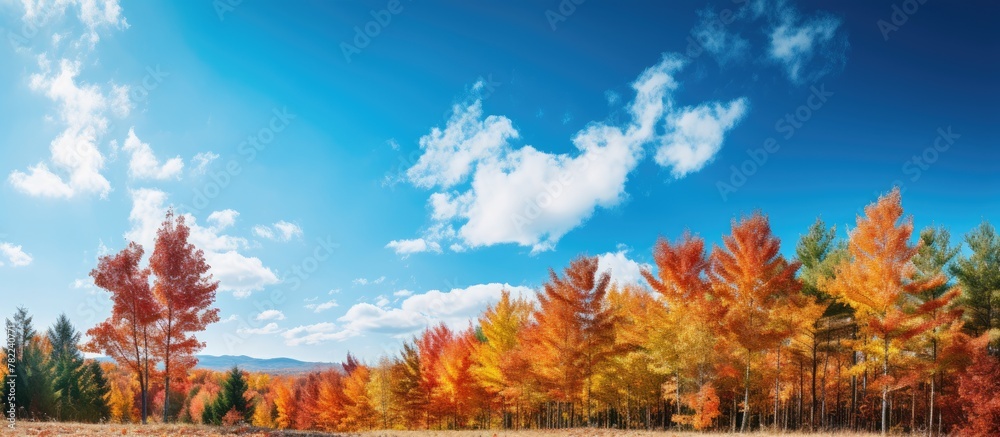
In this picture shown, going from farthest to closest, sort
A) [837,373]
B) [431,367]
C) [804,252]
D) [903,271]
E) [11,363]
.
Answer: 1. [431,367]
2. [804,252]
3. [837,373]
4. [903,271]
5. [11,363]

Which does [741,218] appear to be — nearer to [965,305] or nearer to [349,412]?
[965,305]

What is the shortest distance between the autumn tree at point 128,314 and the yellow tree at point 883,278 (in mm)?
33465

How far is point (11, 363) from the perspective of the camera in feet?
64.9

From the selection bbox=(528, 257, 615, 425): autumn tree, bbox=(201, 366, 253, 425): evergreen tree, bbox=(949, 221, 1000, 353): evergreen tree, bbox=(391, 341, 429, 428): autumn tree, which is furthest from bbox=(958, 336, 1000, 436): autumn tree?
bbox=(201, 366, 253, 425): evergreen tree

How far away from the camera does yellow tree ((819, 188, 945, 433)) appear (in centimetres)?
2469

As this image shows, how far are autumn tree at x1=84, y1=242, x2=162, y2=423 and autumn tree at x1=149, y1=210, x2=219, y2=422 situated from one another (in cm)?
50

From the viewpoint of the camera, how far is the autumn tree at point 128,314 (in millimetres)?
25672

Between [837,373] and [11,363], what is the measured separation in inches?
1654

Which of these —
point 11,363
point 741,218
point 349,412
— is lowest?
point 349,412

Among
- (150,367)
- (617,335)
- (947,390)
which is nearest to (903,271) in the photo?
(617,335)

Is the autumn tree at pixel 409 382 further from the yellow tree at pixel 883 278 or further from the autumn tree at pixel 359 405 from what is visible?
the yellow tree at pixel 883 278

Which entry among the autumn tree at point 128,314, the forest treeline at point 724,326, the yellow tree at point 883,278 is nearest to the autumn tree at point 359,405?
the forest treeline at point 724,326

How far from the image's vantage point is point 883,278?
81.7 ft

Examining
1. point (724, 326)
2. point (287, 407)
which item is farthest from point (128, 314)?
point (287, 407)
